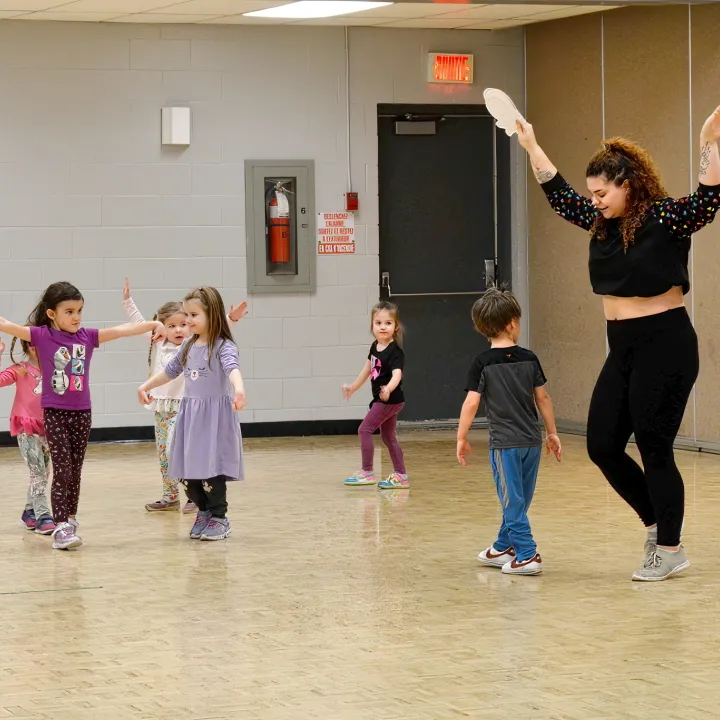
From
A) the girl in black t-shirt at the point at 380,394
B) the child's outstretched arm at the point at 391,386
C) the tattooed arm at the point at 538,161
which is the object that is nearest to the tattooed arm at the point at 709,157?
the tattooed arm at the point at 538,161

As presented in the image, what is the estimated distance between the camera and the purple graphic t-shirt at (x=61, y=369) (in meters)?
6.54

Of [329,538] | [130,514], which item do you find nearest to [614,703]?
[329,538]

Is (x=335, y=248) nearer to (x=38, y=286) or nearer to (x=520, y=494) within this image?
(x=38, y=286)

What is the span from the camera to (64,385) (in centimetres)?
654

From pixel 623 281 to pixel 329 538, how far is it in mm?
2077

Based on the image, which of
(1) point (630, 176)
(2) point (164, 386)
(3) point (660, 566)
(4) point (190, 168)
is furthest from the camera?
(4) point (190, 168)

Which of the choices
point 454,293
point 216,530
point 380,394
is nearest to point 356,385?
point 380,394

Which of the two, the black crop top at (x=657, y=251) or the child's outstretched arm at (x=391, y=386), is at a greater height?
the black crop top at (x=657, y=251)

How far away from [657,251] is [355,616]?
5.80 feet

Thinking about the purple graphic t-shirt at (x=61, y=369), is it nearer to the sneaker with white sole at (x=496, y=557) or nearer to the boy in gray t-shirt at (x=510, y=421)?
the boy in gray t-shirt at (x=510, y=421)

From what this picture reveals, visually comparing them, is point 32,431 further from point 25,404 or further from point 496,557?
point 496,557

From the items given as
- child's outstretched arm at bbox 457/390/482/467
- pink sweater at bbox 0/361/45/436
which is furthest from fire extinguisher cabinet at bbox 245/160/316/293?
child's outstretched arm at bbox 457/390/482/467

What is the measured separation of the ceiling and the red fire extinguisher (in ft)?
4.37

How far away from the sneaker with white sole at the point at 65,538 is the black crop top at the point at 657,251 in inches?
105
